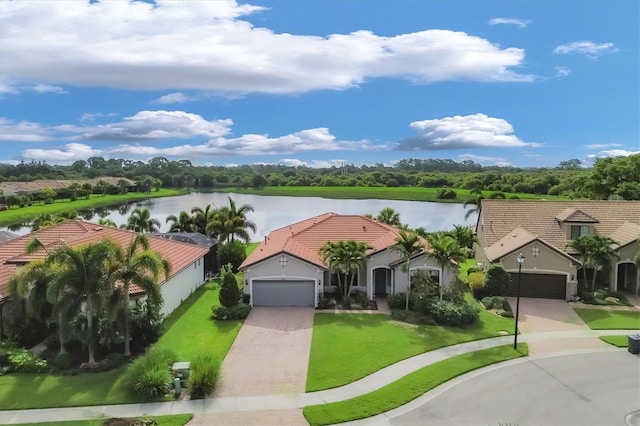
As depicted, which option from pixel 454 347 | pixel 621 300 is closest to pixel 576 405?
pixel 454 347

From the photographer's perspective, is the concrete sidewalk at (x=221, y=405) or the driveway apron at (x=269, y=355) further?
the driveway apron at (x=269, y=355)

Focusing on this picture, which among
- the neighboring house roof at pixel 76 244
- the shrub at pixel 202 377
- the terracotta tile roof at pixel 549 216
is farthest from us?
the terracotta tile roof at pixel 549 216

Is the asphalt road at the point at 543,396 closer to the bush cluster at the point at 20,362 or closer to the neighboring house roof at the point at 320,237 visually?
the neighboring house roof at the point at 320,237

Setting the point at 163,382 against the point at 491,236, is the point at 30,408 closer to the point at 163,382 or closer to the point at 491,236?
the point at 163,382

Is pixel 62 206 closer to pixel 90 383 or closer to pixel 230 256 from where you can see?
pixel 230 256

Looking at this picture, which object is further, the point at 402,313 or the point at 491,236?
the point at 491,236

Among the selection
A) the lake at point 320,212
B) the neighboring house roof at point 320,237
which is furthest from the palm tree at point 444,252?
the lake at point 320,212
